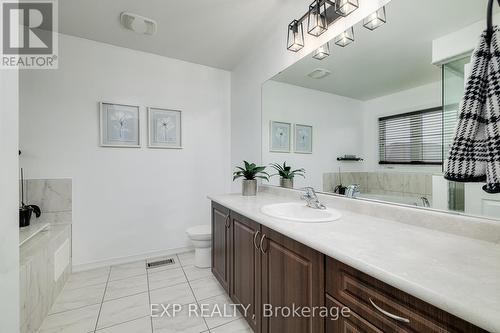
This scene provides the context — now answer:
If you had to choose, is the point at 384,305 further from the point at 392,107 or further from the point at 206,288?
the point at 206,288

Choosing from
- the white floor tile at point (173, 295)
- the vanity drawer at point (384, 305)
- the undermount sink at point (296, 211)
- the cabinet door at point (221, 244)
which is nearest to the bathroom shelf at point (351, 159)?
the undermount sink at point (296, 211)

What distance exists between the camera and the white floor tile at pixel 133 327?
1434 mm

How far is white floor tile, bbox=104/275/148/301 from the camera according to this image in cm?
184

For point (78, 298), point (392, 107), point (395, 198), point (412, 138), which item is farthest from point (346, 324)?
point (78, 298)

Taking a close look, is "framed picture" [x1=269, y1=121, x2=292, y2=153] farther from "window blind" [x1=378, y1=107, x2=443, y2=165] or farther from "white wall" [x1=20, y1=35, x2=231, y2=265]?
"white wall" [x1=20, y1=35, x2=231, y2=265]

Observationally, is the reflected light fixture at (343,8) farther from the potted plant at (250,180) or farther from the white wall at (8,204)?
the white wall at (8,204)

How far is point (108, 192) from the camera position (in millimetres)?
2371

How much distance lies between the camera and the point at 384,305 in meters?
0.64

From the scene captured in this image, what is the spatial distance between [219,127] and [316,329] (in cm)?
255

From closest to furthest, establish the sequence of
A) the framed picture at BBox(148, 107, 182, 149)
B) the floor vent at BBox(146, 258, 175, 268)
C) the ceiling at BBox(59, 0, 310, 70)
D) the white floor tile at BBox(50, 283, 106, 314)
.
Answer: the white floor tile at BBox(50, 283, 106, 314) → the ceiling at BBox(59, 0, 310, 70) → the floor vent at BBox(146, 258, 175, 268) → the framed picture at BBox(148, 107, 182, 149)

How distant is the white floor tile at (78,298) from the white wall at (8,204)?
1.00 m

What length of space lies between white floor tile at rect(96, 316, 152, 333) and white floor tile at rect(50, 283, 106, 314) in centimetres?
40

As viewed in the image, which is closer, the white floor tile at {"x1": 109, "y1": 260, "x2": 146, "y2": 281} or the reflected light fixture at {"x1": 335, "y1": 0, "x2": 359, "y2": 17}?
the reflected light fixture at {"x1": 335, "y1": 0, "x2": 359, "y2": 17}

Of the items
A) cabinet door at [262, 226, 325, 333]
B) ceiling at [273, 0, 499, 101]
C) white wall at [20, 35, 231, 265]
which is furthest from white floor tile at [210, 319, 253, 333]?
ceiling at [273, 0, 499, 101]
